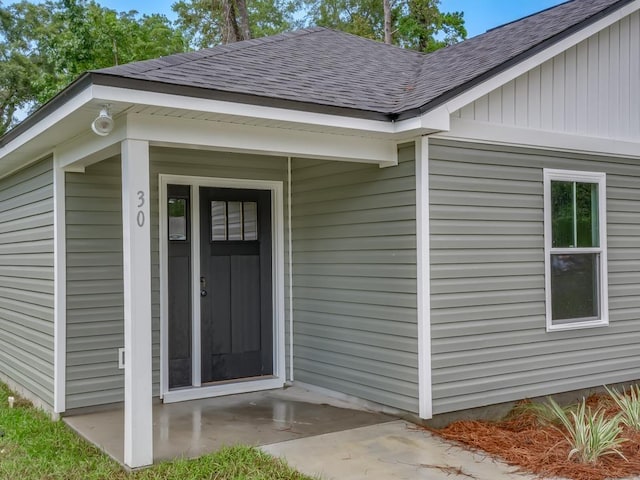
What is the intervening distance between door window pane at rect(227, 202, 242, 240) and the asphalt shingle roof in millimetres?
1432

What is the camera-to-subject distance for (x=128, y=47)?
14922 millimetres

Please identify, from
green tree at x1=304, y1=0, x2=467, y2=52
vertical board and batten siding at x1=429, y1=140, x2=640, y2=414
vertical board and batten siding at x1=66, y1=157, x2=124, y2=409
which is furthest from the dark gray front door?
green tree at x1=304, y1=0, x2=467, y2=52

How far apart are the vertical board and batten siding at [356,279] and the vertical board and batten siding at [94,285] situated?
5.70ft

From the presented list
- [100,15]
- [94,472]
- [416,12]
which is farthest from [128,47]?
[94,472]

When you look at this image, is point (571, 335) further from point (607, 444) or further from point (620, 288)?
point (607, 444)

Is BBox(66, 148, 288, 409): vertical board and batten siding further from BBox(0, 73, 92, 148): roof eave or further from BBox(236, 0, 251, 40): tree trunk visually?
BBox(236, 0, 251, 40): tree trunk

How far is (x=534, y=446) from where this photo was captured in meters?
4.46

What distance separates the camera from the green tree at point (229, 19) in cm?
1436

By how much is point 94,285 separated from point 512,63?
401cm

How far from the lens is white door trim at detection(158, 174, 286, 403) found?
578 centimetres

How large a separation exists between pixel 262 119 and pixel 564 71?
3067 millimetres

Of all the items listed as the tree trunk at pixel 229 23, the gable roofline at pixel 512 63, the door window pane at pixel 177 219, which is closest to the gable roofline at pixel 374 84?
the gable roofline at pixel 512 63

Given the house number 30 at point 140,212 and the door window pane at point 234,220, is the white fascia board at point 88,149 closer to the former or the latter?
the house number 30 at point 140,212

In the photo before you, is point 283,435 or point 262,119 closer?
point 262,119
